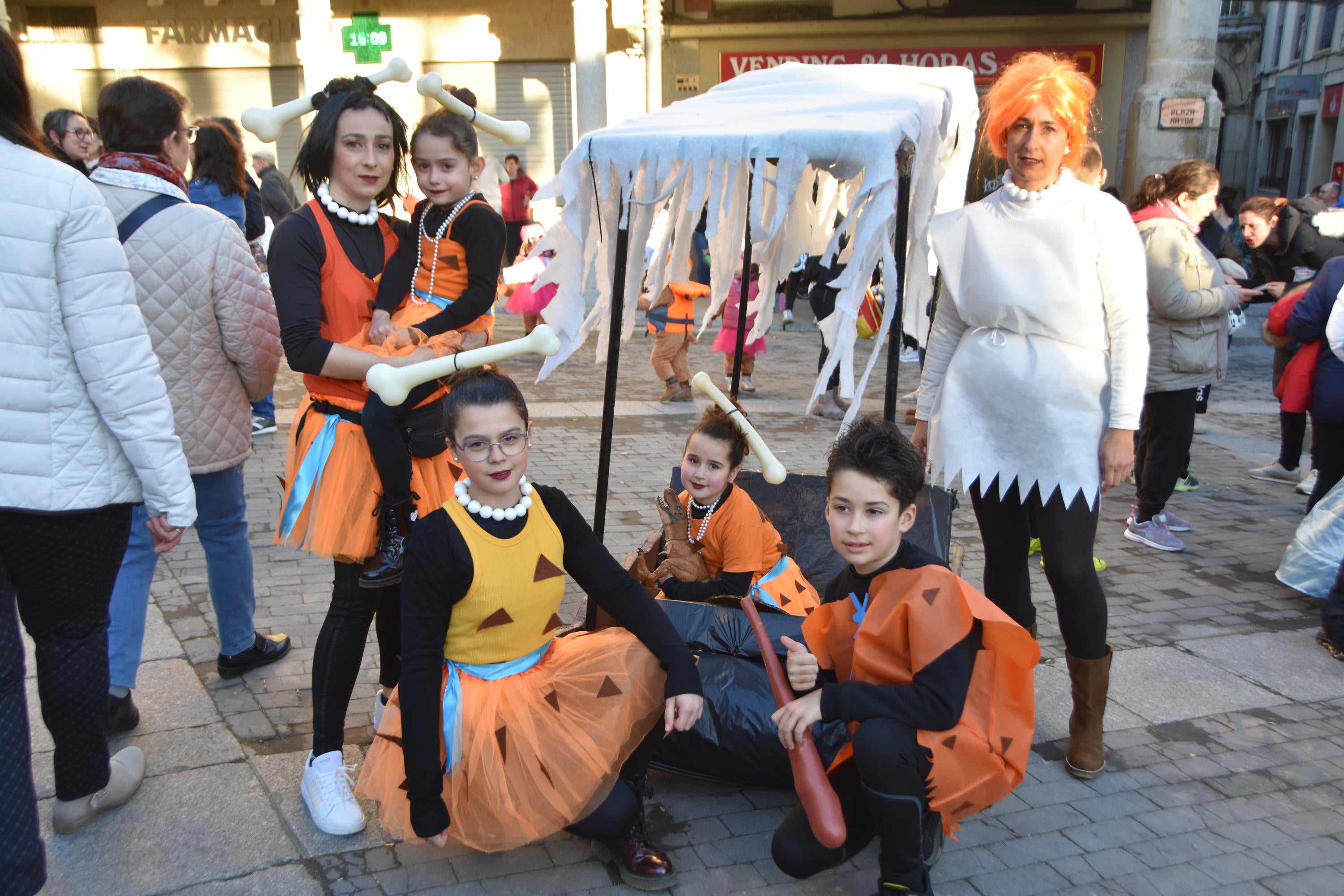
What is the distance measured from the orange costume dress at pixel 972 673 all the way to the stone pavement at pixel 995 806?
1.12 ft

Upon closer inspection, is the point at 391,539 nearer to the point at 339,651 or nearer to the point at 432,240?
the point at 339,651

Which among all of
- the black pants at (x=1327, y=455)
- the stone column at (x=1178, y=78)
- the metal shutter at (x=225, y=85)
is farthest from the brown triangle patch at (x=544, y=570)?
the metal shutter at (x=225, y=85)

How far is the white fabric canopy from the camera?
2598mm

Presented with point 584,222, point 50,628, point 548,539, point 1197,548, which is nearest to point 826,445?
point 1197,548

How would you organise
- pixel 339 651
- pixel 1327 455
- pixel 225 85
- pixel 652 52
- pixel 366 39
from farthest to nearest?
pixel 225 85 < pixel 652 52 < pixel 366 39 < pixel 1327 455 < pixel 339 651

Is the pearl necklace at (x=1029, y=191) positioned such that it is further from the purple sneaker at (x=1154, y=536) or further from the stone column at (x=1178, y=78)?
the stone column at (x=1178, y=78)

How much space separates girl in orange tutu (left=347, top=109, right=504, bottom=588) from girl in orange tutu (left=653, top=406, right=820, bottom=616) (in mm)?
953

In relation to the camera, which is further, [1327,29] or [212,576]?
[1327,29]

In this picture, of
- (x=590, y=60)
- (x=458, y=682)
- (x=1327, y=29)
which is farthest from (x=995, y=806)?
(x=1327, y=29)

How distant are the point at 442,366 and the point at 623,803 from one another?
44.8 inches

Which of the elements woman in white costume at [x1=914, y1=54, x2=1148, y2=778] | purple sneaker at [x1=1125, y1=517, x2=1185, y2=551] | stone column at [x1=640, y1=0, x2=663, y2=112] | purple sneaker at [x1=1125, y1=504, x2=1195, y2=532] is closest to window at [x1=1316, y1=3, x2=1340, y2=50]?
stone column at [x1=640, y1=0, x2=663, y2=112]

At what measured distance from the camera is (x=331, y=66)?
15.6 m

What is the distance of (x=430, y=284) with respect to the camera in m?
2.69

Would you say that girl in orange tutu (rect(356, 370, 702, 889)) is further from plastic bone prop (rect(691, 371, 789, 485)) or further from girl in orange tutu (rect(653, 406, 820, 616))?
girl in orange tutu (rect(653, 406, 820, 616))
